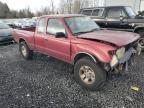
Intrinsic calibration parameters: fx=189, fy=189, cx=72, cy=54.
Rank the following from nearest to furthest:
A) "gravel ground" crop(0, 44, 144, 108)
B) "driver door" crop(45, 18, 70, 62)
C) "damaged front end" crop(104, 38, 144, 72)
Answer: "gravel ground" crop(0, 44, 144, 108) < "damaged front end" crop(104, 38, 144, 72) < "driver door" crop(45, 18, 70, 62)

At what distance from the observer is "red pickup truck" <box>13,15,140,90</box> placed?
4.32 metres

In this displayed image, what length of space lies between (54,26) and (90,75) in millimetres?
1985

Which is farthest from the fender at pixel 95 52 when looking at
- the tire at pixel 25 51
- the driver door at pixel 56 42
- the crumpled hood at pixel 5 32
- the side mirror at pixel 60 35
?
the crumpled hood at pixel 5 32

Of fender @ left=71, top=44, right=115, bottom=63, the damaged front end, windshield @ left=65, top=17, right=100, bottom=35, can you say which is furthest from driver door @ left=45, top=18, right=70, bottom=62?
the damaged front end

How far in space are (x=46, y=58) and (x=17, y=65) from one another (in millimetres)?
1233

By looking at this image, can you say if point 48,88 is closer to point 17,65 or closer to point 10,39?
point 17,65

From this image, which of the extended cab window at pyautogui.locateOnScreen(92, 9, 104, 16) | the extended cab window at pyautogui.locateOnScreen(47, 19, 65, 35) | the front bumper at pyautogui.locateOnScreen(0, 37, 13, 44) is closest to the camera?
the extended cab window at pyautogui.locateOnScreen(47, 19, 65, 35)

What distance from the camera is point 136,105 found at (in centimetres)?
397

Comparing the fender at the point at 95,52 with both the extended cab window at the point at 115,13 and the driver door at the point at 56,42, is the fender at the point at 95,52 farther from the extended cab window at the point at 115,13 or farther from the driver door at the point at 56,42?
the extended cab window at the point at 115,13

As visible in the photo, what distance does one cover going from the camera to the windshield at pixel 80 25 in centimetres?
531

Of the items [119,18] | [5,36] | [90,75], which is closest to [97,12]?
[119,18]

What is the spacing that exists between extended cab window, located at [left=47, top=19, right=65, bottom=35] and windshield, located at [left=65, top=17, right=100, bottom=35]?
9.0 inches

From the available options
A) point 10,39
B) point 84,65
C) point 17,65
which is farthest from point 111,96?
point 10,39

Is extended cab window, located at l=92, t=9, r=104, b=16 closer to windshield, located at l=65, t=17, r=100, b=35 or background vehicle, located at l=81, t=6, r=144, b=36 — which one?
background vehicle, located at l=81, t=6, r=144, b=36
